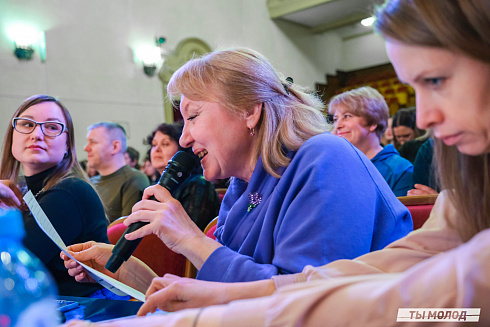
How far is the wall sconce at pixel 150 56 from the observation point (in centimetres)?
784

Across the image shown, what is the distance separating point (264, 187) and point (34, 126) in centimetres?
133

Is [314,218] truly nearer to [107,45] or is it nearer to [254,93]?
[254,93]

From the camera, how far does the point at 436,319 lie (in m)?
0.50

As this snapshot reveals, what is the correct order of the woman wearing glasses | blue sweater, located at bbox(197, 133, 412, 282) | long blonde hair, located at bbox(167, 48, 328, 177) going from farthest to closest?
the woman wearing glasses, long blonde hair, located at bbox(167, 48, 328, 177), blue sweater, located at bbox(197, 133, 412, 282)

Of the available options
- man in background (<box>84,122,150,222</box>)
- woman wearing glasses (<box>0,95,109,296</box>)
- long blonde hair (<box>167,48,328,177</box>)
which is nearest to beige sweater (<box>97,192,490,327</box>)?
long blonde hair (<box>167,48,328,177</box>)

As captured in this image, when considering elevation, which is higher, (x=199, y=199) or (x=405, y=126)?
(x=405, y=126)

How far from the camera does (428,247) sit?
2.92 feet

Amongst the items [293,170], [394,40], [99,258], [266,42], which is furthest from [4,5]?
[394,40]

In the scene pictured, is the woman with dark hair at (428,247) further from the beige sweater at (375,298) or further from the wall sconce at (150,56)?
the wall sconce at (150,56)

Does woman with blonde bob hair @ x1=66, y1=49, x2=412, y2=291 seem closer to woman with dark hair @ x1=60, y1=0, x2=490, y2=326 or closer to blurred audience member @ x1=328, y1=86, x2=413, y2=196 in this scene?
woman with dark hair @ x1=60, y1=0, x2=490, y2=326

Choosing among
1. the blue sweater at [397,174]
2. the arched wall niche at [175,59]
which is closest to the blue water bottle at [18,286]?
the blue sweater at [397,174]

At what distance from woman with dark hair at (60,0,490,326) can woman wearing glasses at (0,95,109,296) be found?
3.45 ft

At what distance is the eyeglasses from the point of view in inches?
88.1

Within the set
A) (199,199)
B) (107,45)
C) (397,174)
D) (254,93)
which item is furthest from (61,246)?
(107,45)
